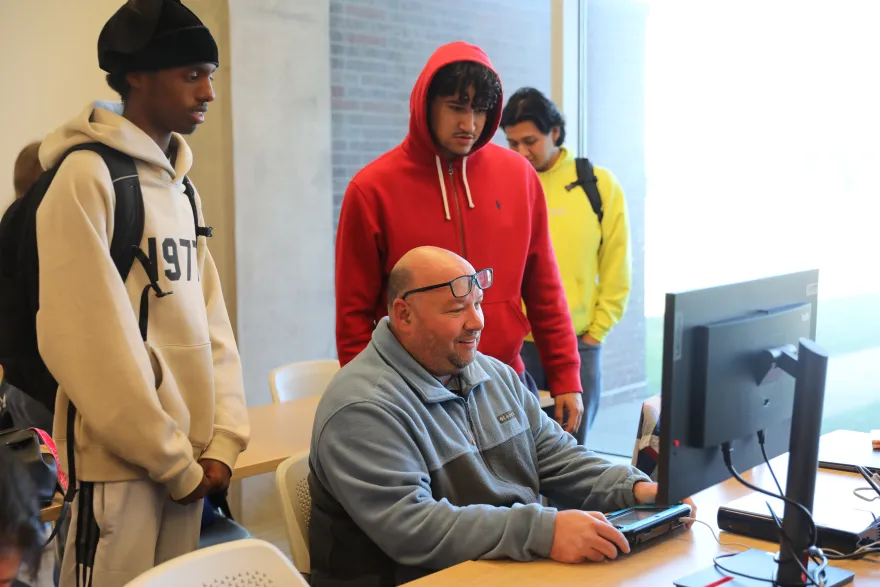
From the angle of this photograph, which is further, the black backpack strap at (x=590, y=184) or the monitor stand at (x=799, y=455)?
the black backpack strap at (x=590, y=184)

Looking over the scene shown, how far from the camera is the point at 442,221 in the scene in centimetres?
247

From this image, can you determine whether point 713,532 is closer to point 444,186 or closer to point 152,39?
point 444,186

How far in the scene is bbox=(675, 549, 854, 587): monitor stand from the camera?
1553 millimetres

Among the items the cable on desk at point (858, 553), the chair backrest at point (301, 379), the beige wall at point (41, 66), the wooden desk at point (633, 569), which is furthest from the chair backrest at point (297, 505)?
the beige wall at point (41, 66)

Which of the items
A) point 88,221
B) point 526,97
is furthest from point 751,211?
point 88,221

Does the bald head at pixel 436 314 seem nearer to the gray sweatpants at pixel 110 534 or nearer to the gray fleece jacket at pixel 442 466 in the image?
the gray fleece jacket at pixel 442 466

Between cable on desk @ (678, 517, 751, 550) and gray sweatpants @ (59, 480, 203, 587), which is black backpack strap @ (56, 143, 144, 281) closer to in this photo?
gray sweatpants @ (59, 480, 203, 587)

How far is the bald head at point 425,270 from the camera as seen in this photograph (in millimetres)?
2039

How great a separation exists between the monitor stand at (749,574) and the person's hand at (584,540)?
14 centimetres

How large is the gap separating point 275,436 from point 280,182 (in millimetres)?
1814

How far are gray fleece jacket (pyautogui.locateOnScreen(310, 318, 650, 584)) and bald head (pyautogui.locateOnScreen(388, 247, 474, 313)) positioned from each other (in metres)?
0.10

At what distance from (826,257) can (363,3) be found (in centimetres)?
273

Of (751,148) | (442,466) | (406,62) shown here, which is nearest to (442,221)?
(442,466)

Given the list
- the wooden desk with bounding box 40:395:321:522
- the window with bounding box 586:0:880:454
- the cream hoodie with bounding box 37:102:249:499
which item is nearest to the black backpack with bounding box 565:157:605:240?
the window with bounding box 586:0:880:454
